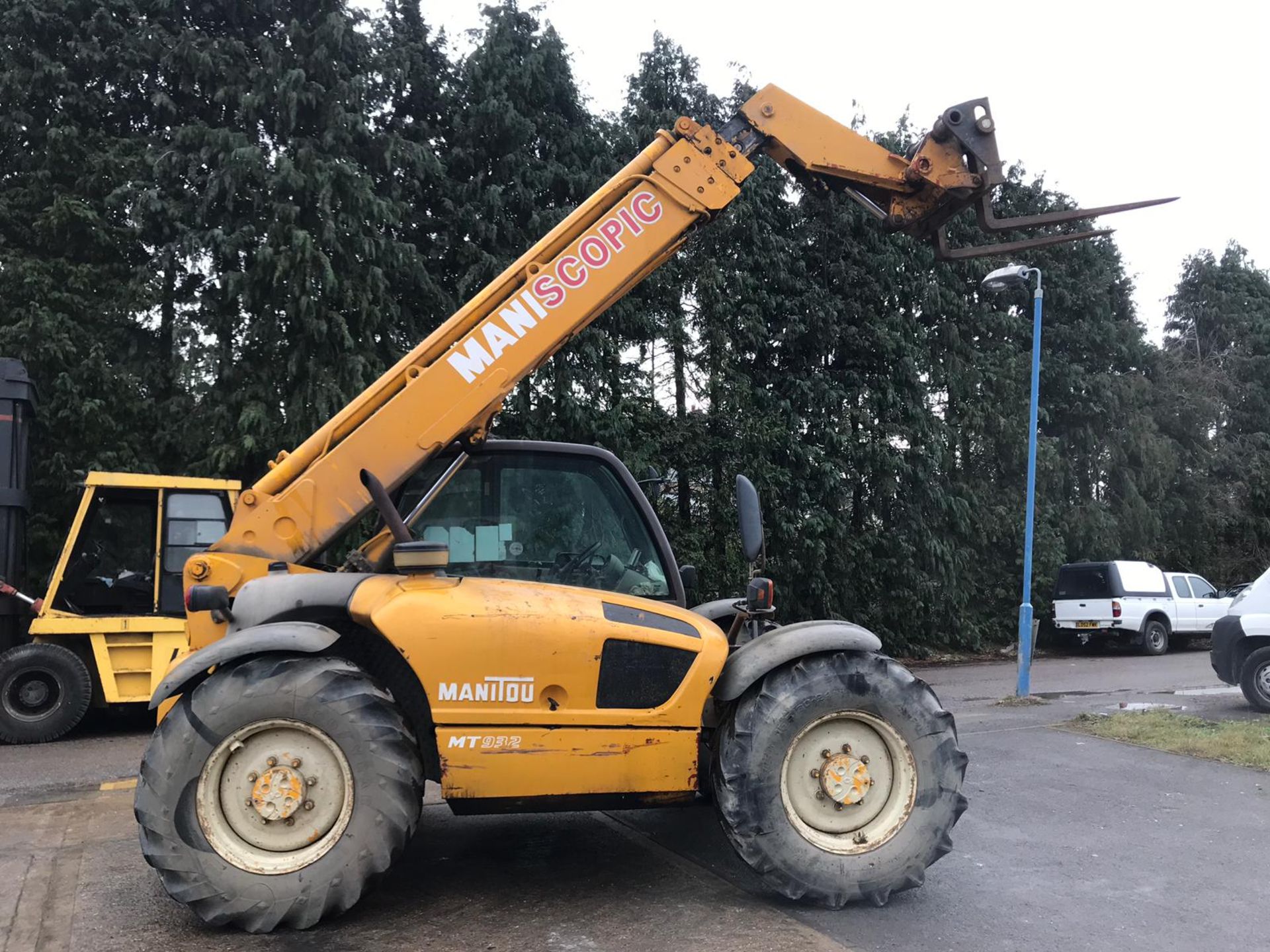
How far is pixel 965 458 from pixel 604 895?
1861 centimetres

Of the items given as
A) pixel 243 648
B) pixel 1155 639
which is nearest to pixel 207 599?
pixel 243 648

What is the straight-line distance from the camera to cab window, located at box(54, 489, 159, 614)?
10547 mm

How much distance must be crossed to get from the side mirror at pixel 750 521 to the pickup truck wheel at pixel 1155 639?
20651 mm

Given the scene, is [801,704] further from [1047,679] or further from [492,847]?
[1047,679]

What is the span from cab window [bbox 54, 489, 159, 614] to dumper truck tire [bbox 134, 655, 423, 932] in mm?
6952

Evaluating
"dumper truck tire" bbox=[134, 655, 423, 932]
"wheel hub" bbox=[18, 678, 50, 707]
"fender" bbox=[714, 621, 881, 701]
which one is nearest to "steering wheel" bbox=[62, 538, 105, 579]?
"wheel hub" bbox=[18, 678, 50, 707]

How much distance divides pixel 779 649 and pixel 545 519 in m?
1.50

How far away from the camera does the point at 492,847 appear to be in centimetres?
578

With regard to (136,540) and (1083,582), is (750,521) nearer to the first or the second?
(136,540)

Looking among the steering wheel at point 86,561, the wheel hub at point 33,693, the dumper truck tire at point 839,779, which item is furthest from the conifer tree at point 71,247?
the dumper truck tire at point 839,779

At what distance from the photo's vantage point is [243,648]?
4438 mm

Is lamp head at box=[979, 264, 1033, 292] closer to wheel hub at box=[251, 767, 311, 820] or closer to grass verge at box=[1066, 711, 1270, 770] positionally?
grass verge at box=[1066, 711, 1270, 770]

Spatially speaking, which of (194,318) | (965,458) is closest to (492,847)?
(194,318)

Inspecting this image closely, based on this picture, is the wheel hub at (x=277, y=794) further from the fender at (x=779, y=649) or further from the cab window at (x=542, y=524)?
the fender at (x=779, y=649)
